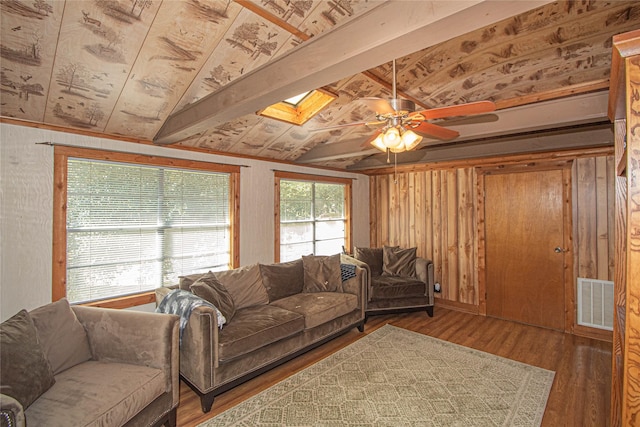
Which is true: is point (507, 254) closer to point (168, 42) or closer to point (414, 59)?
point (414, 59)

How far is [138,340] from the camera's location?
209 centimetres

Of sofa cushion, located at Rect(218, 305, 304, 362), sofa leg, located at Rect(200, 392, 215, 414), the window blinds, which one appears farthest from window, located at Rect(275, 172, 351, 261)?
sofa leg, located at Rect(200, 392, 215, 414)

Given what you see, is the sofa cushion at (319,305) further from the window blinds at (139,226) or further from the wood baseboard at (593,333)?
the wood baseboard at (593,333)

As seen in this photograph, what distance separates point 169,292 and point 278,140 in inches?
89.3

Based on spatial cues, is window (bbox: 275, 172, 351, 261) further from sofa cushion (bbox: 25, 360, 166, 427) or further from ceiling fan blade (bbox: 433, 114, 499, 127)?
sofa cushion (bbox: 25, 360, 166, 427)

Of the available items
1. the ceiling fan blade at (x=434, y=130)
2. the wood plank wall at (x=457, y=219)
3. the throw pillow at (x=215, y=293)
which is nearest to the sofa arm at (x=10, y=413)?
the throw pillow at (x=215, y=293)

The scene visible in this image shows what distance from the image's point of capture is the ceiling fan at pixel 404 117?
6.01 ft

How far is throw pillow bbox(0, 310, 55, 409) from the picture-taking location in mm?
1517

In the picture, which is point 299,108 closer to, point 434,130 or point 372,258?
point 434,130

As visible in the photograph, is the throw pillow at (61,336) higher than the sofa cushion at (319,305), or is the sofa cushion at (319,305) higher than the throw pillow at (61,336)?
the throw pillow at (61,336)

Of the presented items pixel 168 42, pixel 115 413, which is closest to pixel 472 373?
pixel 115 413

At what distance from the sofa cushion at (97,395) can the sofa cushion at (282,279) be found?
5.43 feet

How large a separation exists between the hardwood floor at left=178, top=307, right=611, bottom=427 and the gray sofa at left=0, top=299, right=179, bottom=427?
589mm

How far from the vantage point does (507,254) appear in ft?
14.7
